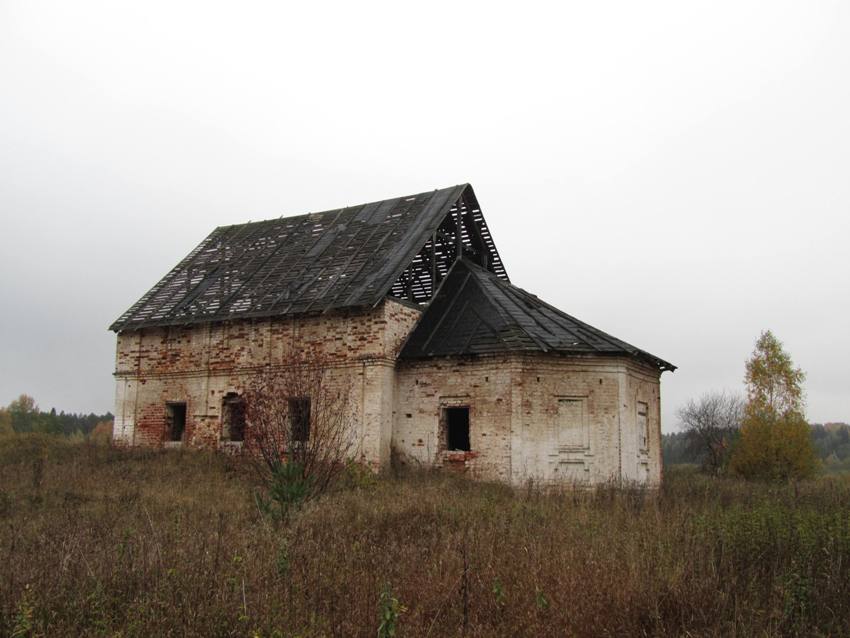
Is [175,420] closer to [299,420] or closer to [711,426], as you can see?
[299,420]

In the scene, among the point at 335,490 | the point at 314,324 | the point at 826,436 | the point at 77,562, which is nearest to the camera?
the point at 77,562

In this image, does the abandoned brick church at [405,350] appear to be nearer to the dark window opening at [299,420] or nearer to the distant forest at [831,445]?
the dark window opening at [299,420]

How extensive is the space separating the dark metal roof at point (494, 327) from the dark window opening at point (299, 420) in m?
5.72

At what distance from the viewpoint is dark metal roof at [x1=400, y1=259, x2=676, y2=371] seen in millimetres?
16031

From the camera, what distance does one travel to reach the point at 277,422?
11.0m

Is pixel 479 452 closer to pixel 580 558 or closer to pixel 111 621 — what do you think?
pixel 580 558

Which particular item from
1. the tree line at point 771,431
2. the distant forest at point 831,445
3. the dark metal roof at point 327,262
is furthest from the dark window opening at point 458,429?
the distant forest at point 831,445

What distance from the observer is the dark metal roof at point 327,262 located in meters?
18.4

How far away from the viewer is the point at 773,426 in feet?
117

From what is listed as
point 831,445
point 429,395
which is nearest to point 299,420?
point 429,395

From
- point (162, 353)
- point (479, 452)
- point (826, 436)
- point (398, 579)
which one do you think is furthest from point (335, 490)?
point (826, 436)

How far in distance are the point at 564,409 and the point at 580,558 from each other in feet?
30.7

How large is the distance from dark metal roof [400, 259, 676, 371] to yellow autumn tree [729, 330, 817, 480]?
2015 cm

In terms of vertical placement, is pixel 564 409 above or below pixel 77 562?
above
